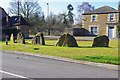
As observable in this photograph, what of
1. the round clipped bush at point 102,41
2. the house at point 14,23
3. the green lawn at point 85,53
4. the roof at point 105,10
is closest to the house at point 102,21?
the roof at point 105,10

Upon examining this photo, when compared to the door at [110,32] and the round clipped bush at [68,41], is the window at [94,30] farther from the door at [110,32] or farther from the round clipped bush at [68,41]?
the round clipped bush at [68,41]

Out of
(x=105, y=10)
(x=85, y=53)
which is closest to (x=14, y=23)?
(x=105, y=10)

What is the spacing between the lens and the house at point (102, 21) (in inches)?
2306

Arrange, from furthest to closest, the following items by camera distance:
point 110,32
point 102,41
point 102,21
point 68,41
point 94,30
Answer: point 94,30, point 102,21, point 110,32, point 102,41, point 68,41

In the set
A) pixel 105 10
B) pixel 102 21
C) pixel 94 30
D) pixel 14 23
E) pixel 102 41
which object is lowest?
pixel 102 41

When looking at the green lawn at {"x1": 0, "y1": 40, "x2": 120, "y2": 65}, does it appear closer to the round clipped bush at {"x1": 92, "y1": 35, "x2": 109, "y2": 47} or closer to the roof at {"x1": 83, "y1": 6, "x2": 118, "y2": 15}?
the round clipped bush at {"x1": 92, "y1": 35, "x2": 109, "y2": 47}

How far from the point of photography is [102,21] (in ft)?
199

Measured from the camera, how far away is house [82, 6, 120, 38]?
192 ft

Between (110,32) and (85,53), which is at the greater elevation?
(110,32)

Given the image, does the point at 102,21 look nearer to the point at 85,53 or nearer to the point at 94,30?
the point at 94,30

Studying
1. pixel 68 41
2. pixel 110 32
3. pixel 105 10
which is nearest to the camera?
pixel 68 41

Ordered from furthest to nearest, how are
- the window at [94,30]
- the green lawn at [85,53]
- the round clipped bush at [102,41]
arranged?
the window at [94,30]
the round clipped bush at [102,41]
the green lawn at [85,53]

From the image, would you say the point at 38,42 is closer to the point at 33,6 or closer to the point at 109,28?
the point at 109,28

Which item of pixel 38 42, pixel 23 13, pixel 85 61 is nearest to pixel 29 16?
pixel 23 13
